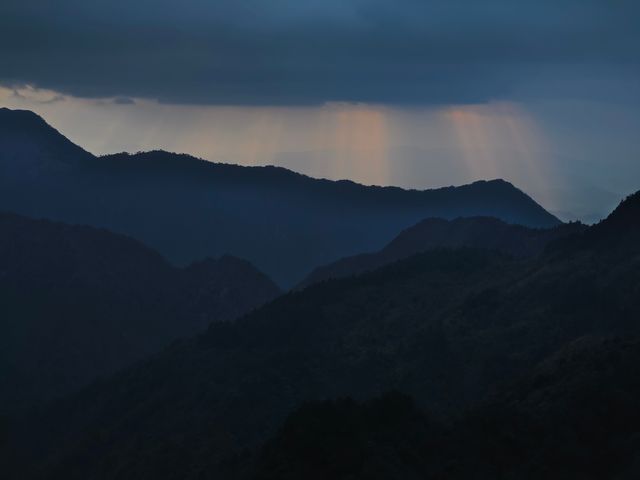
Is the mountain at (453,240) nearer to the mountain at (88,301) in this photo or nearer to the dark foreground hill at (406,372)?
the mountain at (88,301)

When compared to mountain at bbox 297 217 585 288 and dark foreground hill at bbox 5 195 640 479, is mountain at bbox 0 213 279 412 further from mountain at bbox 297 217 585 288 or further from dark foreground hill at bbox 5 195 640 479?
dark foreground hill at bbox 5 195 640 479

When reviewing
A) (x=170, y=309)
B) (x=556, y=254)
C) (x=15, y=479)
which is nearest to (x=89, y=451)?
(x=15, y=479)

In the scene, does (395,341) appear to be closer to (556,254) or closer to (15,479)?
(556,254)

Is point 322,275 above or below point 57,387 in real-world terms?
above

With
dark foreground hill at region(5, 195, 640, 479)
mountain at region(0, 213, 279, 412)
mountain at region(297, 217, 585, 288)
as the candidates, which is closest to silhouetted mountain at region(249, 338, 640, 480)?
dark foreground hill at region(5, 195, 640, 479)

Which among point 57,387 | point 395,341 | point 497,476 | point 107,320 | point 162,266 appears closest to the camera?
point 497,476

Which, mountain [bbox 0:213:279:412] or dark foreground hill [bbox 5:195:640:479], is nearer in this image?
dark foreground hill [bbox 5:195:640:479]

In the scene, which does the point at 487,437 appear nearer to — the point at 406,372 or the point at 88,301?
the point at 406,372
